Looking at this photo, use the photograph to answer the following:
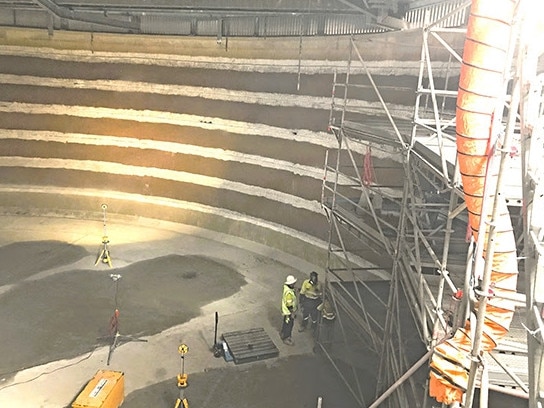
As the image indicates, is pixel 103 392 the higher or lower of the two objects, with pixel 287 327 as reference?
lower

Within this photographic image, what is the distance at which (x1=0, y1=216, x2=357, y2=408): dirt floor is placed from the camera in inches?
394

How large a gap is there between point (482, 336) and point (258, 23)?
14.1 m

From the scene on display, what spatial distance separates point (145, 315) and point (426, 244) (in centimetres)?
801

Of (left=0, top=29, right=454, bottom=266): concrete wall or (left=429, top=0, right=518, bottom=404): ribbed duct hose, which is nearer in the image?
(left=429, top=0, right=518, bottom=404): ribbed duct hose

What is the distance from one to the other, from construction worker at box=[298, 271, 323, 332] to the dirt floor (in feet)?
1.61

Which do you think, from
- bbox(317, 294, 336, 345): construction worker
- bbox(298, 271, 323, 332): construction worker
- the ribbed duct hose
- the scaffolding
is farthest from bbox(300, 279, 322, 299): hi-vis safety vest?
the ribbed duct hose

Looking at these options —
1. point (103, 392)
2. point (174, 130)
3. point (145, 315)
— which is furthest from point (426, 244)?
point (174, 130)

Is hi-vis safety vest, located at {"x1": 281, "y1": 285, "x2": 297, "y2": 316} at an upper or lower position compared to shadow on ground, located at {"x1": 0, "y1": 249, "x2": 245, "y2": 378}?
upper

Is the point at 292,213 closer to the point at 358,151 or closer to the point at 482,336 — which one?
the point at 358,151

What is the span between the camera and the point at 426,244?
22.6 ft

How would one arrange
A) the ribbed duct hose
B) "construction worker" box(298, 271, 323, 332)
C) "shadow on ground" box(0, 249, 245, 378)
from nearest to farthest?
the ribbed duct hose
"shadow on ground" box(0, 249, 245, 378)
"construction worker" box(298, 271, 323, 332)

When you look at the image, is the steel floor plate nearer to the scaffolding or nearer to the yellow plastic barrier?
the scaffolding

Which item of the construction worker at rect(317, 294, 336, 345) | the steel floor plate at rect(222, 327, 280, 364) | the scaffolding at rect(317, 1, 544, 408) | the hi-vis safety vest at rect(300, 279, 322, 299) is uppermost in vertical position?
the scaffolding at rect(317, 1, 544, 408)

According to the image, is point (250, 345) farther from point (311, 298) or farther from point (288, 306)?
point (311, 298)
